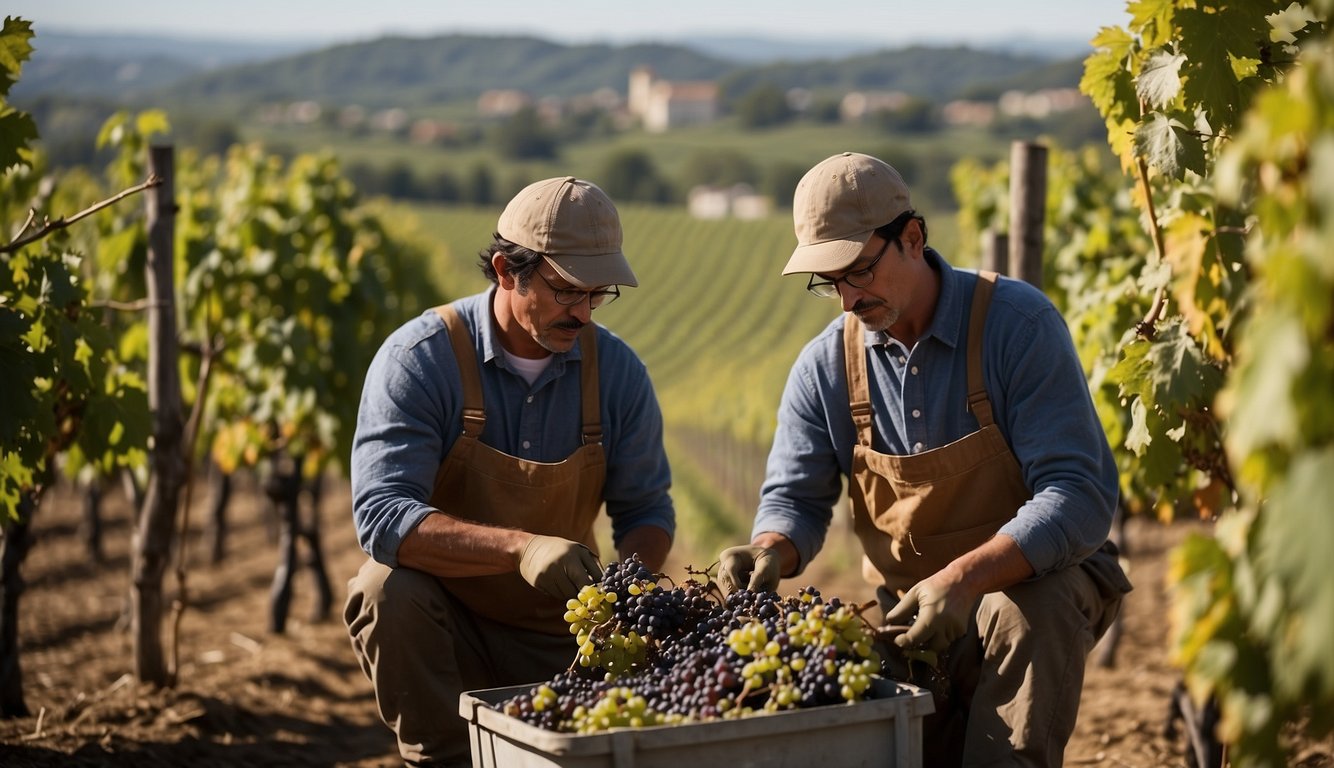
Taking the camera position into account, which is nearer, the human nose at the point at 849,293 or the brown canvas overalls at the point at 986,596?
the brown canvas overalls at the point at 986,596

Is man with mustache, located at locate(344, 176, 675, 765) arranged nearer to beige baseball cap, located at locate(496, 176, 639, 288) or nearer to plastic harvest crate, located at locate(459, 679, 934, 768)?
beige baseball cap, located at locate(496, 176, 639, 288)

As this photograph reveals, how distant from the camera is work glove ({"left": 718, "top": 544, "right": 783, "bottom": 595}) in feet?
10.6

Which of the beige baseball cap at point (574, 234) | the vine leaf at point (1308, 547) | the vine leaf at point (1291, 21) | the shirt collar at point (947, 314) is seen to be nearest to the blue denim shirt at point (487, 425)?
the beige baseball cap at point (574, 234)

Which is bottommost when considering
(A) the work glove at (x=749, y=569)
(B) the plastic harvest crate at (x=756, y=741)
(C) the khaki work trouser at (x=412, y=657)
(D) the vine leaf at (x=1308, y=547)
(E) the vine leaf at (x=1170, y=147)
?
(C) the khaki work trouser at (x=412, y=657)

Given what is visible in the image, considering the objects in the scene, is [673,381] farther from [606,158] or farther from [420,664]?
[606,158]

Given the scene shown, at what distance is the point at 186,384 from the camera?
7.57 m

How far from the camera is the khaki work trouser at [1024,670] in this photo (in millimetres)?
3078

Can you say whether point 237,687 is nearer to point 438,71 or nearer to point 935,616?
point 935,616

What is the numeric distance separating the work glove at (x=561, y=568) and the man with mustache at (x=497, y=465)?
0.12 metres

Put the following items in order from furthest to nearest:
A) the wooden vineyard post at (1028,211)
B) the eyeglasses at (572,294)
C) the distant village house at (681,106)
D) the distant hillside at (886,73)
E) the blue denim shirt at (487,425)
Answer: the distant village house at (681,106)
the distant hillside at (886,73)
the wooden vineyard post at (1028,211)
the eyeglasses at (572,294)
the blue denim shirt at (487,425)

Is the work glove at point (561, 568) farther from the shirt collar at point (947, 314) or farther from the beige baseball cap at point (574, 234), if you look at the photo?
the shirt collar at point (947, 314)

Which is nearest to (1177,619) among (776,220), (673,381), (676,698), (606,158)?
(676,698)

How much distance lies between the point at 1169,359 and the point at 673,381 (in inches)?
1285

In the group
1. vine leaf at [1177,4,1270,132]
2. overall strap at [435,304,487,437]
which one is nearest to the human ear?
overall strap at [435,304,487,437]
